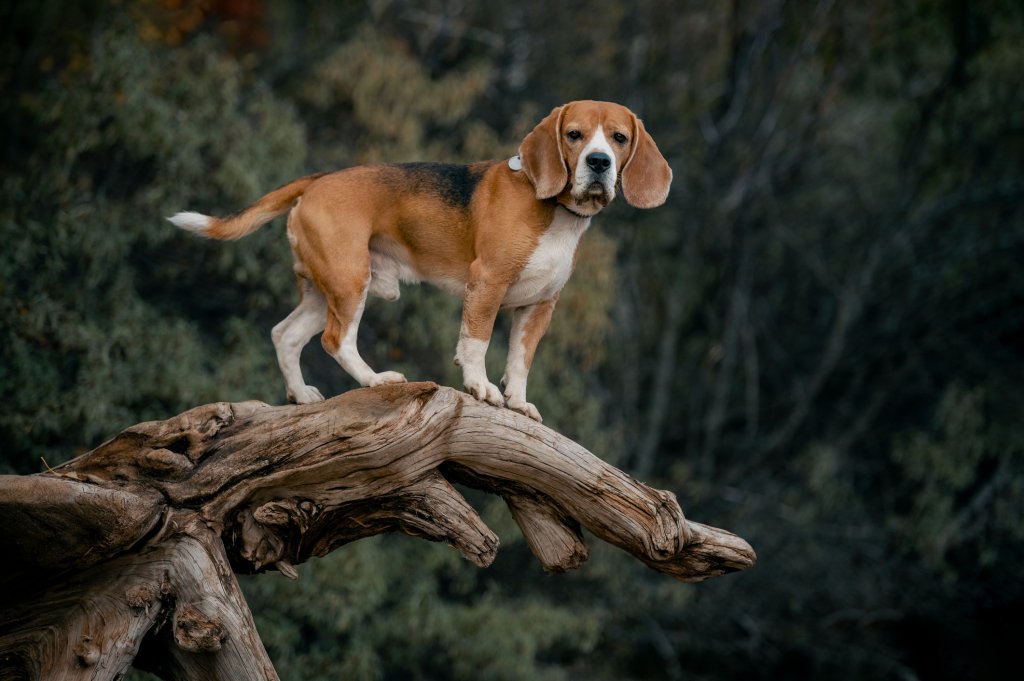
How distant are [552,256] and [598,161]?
486 mm

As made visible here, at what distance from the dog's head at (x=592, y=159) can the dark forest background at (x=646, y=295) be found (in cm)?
432

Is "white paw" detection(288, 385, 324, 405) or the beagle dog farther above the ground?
the beagle dog

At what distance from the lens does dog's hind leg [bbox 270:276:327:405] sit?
5.66 meters

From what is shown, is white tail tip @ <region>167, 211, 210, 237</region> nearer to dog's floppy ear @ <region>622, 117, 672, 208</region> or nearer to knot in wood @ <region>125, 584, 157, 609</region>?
knot in wood @ <region>125, 584, 157, 609</region>

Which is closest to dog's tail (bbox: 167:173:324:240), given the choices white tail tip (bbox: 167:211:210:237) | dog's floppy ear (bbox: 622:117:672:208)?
white tail tip (bbox: 167:211:210:237)

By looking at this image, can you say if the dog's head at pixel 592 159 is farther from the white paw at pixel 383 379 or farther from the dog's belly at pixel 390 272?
the white paw at pixel 383 379

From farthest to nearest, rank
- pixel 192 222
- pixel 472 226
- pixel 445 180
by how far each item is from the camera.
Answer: pixel 192 222 < pixel 445 180 < pixel 472 226

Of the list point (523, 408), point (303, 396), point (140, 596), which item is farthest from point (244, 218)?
point (140, 596)

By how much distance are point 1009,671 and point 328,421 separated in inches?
490

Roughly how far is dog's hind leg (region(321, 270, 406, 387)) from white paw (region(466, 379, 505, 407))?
338 millimetres

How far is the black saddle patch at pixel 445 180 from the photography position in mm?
5516

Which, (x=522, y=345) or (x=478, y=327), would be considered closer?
(x=478, y=327)

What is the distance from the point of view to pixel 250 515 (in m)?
5.10

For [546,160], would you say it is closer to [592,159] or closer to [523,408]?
[592,159]
